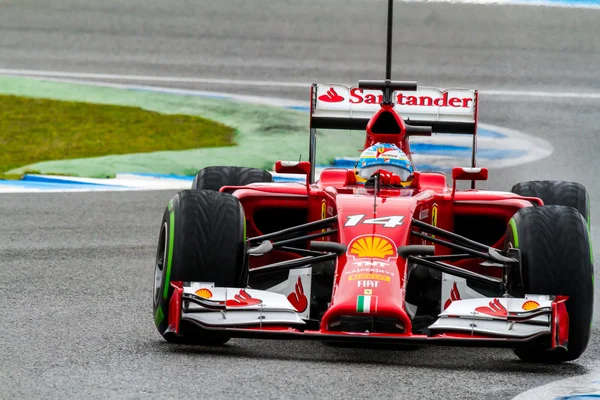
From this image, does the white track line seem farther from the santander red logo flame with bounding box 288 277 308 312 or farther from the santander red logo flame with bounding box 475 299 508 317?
the santander red logo flame with bounding box 475 299 508 317

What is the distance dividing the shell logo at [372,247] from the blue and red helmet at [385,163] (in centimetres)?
145

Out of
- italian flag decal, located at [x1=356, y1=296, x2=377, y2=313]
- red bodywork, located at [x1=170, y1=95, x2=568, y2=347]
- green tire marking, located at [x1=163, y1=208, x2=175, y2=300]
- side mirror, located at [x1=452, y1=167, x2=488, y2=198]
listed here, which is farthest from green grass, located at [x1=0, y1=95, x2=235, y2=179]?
italian flag decal, located at [x1=356, y1=296, x2=377, y2=313]

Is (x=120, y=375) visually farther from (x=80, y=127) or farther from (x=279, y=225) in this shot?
(x=80, y=127)

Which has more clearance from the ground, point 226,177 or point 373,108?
point 373,108

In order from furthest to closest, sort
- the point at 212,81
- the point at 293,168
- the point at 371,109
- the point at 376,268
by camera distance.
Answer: the point at 212,81
the point at 371,109
the point at 293,168
the point at 376,268

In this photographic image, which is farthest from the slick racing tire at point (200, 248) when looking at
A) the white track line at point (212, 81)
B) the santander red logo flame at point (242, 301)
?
the white track line at point (212, 81)

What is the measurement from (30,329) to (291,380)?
1.98 metres

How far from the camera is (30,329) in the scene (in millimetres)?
7246

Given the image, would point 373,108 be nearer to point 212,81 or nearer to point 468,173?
point 468,173

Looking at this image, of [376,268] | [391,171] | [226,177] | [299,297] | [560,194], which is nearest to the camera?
[376,268]

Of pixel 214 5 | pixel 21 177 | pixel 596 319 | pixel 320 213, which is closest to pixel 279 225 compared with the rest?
pixel 320 213

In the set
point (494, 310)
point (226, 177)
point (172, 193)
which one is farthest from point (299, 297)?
point (172, 193)

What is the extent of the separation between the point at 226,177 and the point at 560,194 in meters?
2.42

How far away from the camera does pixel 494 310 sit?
21.5ft
